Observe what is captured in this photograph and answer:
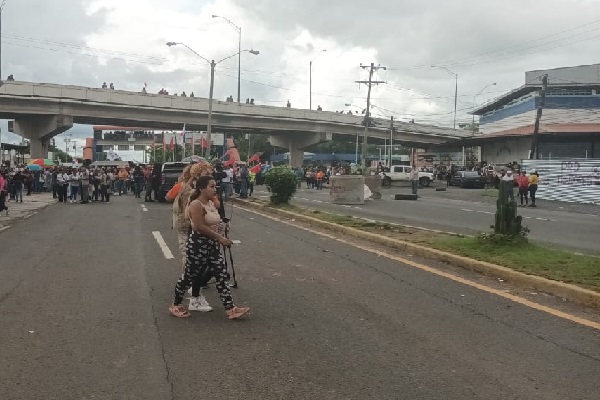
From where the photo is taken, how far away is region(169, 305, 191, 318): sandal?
700 centimetres

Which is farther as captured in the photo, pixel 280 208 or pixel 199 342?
pixel 280 208

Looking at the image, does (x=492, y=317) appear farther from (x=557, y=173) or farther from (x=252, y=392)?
(x=557, y=173)

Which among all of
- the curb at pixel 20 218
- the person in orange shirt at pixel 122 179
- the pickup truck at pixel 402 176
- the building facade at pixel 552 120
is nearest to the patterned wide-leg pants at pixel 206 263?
the curb at pixel 20 218

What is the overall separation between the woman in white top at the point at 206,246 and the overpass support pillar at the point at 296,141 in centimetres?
6286

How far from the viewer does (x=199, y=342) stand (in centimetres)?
605

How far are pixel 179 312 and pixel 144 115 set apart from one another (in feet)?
168

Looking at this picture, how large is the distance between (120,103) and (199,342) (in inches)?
1979

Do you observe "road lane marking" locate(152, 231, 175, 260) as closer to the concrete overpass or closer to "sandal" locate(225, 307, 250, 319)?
"sandal" locate(225, 307, 250, 319)

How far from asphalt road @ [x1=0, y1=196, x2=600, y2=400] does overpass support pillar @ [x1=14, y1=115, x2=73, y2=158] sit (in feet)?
146

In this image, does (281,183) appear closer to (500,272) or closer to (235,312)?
(500,272)

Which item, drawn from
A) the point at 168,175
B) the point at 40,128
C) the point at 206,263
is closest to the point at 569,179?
the point at 168,175

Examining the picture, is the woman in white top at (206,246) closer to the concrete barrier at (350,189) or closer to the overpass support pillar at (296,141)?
the concrete barrier at (350,189)

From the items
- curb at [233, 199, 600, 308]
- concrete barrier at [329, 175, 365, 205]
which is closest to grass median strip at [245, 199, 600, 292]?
curb at [233, 199, 600, 308]

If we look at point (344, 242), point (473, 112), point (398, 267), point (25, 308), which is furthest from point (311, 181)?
point (473, 112)
